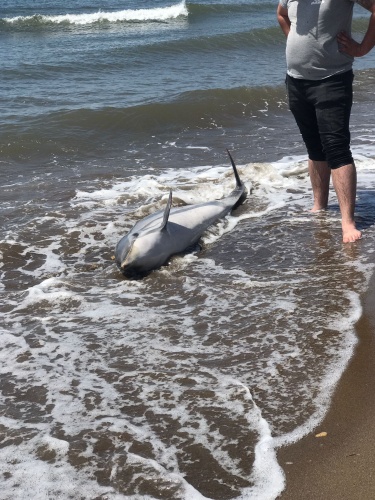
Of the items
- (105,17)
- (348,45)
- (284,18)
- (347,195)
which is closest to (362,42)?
(348,45)

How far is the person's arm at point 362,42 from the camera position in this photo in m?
Result: 5.66

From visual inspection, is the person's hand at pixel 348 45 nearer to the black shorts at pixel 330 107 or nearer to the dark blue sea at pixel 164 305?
the black shorts at pixel 330 107

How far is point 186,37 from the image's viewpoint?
20.6 m

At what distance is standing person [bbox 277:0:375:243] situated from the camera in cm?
586

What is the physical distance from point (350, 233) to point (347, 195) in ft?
1.05

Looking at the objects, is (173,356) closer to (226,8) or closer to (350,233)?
(350,233)

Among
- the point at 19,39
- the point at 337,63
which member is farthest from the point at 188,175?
the point at 19,39

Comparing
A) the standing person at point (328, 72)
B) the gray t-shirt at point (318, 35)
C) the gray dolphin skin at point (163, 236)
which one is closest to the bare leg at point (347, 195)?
the standing person at point (328, 72)

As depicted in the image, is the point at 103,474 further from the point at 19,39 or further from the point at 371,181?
the point at 19,39

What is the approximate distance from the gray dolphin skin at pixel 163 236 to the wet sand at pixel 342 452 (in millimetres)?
2205

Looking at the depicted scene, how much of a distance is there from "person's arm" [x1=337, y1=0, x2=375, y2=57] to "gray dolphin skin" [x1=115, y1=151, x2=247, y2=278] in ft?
6.15

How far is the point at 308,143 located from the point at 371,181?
1.59 m

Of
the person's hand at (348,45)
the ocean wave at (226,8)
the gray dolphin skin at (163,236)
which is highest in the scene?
the person's hand at (348,45)

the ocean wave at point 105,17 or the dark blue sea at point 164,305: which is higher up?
the dark blue sea at point 164,305
